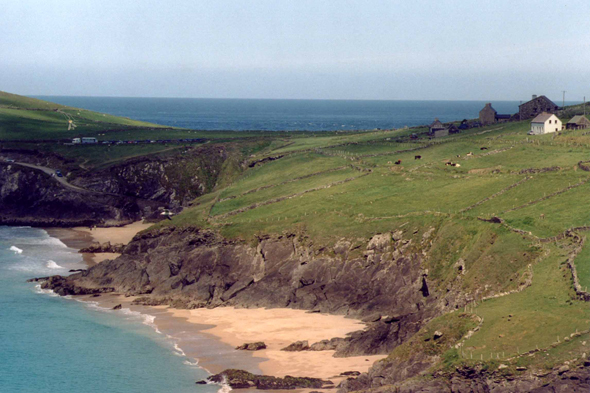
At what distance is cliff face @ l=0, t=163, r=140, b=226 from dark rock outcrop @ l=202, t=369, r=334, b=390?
242ft

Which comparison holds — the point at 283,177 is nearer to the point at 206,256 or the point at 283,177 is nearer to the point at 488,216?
the point at 206,256

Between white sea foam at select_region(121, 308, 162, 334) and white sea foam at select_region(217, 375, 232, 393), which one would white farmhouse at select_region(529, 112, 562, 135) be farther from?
white sea foam at select_region(217, 375, 232, 393)

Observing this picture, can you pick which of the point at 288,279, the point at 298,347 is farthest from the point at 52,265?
the point at 298,347

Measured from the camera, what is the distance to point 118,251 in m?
110

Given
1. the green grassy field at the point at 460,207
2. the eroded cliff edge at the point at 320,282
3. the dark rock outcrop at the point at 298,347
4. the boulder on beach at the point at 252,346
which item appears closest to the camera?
the green grassy field at the point at 460,207

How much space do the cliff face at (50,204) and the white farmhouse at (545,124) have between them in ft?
228

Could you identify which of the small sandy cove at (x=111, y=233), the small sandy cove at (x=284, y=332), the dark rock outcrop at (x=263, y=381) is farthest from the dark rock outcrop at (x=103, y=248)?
the dark rock outcrop at (x=263, y=381)

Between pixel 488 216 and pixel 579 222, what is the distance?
32.1 feet

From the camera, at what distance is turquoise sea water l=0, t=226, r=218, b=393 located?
204ft

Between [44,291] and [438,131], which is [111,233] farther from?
[438,131]

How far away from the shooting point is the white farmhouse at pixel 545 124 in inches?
5022

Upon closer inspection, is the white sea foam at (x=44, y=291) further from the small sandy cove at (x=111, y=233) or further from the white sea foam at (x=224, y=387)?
the white sea foam at (x=224, y=387)

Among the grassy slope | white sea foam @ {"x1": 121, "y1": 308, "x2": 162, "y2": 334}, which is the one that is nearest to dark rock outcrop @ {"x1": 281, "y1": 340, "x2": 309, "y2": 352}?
the grassy slope

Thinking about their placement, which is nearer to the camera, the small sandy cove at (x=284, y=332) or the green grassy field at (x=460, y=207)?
the green grassy field at (x=460, y=207)
